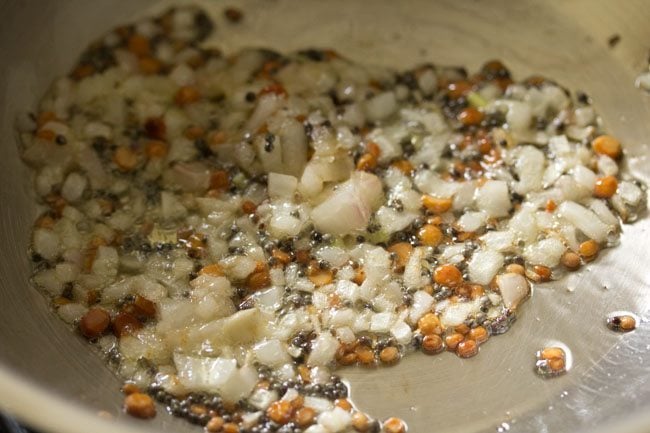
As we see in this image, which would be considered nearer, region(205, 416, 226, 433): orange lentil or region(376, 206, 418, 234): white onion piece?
region(205, 416, 226, 433): orange lentil

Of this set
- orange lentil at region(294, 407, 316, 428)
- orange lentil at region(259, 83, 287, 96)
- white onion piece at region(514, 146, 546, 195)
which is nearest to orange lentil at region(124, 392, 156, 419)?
orange lentil at region(294, 407, 316, 428)

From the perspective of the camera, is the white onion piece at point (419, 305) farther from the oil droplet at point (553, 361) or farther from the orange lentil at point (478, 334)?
the oil droplet at point (553, 361)

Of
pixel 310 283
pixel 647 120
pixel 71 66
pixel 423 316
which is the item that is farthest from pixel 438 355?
pixel 71 66

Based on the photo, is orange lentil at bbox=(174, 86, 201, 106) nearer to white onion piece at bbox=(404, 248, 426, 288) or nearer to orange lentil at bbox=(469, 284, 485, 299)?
white onion piece at bbox=(404, 248, 426, 288)

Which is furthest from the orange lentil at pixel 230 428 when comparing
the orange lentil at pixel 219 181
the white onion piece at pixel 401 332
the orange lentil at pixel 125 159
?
the orange lentil at pixel 125 159

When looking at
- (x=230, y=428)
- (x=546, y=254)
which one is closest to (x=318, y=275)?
(x=230, y=428)

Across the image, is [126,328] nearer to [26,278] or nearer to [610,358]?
[26,278]

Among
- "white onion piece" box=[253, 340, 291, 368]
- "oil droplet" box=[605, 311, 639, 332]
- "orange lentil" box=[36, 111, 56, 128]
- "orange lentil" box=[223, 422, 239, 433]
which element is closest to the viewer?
"orange lentil" box=[223, 422, 239, 433]
